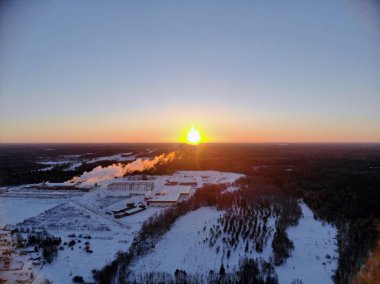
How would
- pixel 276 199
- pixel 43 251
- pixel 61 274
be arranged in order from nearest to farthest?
pixel 61 274, pixel 43 251, pixel 276 199

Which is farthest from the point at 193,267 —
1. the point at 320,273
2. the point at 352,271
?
the point at 352,271

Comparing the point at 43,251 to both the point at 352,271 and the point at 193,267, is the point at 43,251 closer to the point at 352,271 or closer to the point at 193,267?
the point at 193,267

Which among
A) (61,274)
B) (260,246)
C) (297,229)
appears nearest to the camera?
(61,274)

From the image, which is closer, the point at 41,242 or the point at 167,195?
the point at 41,242

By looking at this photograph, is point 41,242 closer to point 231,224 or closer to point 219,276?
point 219,276

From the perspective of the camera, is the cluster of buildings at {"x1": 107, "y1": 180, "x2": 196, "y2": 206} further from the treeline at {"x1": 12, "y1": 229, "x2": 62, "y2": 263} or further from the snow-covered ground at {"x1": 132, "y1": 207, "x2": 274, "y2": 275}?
the treeline at {"x1": 12, "y1": 229, "x2": 62, "y2": 263}

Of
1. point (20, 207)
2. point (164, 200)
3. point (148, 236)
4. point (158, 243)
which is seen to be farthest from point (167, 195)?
point (158, 243)

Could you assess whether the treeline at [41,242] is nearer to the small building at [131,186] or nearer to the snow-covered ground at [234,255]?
the snow-covered ground at [234,255]

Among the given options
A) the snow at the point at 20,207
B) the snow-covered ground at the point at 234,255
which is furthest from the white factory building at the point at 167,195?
the snow at the point at 20,207
